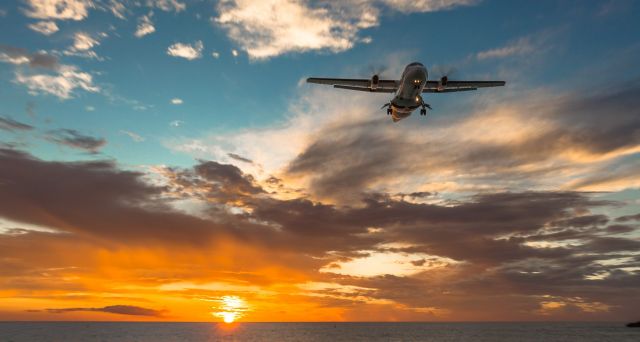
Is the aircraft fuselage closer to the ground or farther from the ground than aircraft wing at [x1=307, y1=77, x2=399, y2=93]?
closer to the ground

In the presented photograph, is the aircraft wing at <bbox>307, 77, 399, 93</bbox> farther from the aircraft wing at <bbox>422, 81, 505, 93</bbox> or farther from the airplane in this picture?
the aircraft wing at <bbox>422, 81, 505, 93</bbox>

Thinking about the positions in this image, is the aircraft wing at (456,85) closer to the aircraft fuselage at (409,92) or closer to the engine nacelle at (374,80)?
the aircraft fuselage at (409,92)

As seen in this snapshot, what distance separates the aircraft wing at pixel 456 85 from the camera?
254 ft

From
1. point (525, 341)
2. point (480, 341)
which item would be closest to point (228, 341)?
point (480, 341)

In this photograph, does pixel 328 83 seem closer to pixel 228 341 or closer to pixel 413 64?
pixel 413 64

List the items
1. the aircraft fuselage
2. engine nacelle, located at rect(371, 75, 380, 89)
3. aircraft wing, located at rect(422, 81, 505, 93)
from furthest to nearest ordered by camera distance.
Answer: aircraft wing, located at rect(422, 81, 505, 93) → engine nacelle, located at rect(371, 75, 380, 89) → the aircraft fuselage

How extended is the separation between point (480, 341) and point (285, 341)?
261ft

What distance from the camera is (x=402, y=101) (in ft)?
227

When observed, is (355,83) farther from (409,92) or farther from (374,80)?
(409,92)

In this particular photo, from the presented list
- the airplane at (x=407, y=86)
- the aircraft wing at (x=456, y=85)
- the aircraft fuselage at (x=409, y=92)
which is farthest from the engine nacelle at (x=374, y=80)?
the aircraft wing at (x=456, y=85)

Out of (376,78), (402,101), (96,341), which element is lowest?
(96,341)

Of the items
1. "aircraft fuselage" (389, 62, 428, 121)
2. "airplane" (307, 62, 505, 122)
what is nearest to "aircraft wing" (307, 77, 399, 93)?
"airplane" (307, 62, 505, 122)

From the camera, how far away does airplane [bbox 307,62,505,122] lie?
62812 millimetres

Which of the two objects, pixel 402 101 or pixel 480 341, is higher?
pixel 402 101
